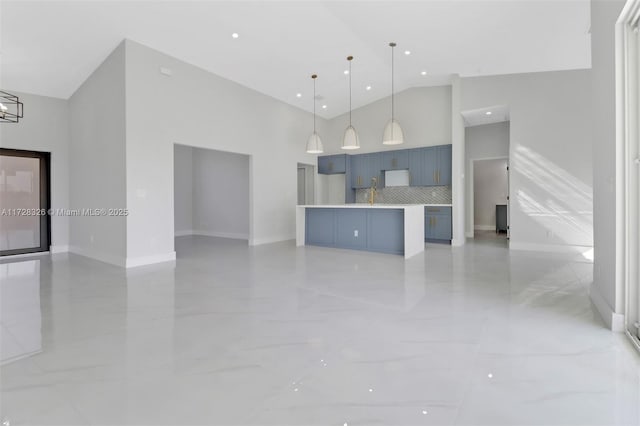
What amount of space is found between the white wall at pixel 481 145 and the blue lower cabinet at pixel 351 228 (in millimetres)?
4062

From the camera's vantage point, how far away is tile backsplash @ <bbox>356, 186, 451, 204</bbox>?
27.1 feet

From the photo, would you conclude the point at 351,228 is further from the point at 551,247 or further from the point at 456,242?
the point at 551,247

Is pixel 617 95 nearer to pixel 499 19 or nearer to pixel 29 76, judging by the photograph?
pixel 499 19

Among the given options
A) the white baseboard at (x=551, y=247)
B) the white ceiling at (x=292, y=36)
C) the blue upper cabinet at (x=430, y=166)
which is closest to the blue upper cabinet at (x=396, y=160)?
the blue upper cabinet at (x=430, y=166)

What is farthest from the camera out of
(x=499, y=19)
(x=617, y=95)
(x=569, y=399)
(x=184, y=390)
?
(x=499, y=19)

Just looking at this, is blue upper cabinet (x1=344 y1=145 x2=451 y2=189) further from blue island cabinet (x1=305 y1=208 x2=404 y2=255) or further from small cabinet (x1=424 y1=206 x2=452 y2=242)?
blue island cabinet (x1=305 y1=208 x2=404 y2=255)

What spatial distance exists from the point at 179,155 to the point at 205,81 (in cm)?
412

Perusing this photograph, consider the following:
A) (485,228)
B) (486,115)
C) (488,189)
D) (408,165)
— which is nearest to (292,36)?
(408,165)

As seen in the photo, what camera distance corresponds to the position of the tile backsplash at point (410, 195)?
8273 millimetres

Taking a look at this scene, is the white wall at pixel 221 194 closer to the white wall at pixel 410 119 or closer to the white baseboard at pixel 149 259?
the white wall at pixel 410 119

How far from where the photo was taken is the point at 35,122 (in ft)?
20.7

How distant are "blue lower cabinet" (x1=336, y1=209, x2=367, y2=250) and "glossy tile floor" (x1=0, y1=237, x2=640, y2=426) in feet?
7.53

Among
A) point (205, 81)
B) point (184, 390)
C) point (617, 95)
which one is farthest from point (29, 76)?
point (617, 95)

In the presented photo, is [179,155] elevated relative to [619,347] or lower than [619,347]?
elevated
